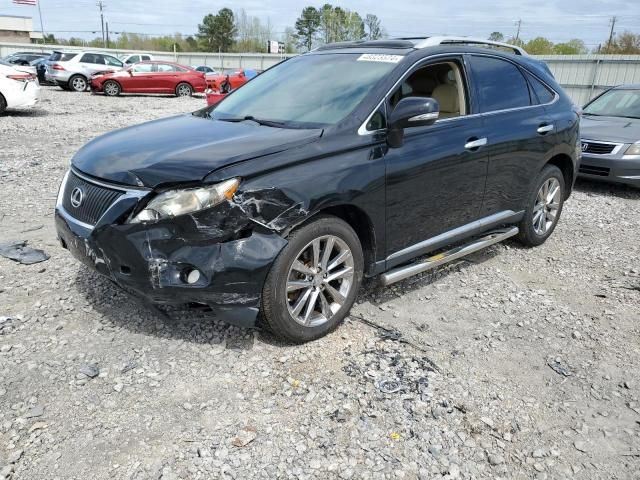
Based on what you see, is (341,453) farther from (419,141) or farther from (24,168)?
(24,168)

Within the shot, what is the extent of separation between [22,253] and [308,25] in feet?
262

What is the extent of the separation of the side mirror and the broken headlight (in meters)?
1.15

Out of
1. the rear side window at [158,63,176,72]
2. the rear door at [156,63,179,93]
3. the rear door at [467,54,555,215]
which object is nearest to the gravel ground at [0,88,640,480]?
the rear door at [467,54,555,215]

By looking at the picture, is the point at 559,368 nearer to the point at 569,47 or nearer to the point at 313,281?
the point at 313,281

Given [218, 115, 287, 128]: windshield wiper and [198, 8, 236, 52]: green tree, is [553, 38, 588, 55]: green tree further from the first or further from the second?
[218, 115, 287, 128]: windshield wiper

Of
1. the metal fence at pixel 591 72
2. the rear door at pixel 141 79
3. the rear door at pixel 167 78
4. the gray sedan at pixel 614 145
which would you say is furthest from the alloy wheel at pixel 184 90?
the gray sedan at pixel 614 145

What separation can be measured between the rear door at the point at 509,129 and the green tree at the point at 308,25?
3041 inches

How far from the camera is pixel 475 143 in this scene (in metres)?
4.06

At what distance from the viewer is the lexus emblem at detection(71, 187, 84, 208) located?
321 cm

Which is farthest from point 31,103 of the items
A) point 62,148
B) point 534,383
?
point 534,383

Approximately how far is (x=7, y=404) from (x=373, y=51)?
3315 millimetres

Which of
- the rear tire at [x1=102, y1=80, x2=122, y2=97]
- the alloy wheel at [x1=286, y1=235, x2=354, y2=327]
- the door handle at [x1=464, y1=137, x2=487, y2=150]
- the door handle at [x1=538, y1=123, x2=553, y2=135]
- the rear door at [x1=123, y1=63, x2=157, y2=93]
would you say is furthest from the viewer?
the rear door at [x1=123, y1=63, x2=157, y2=93]

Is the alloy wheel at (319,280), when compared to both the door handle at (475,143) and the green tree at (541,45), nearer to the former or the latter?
the door handle at (475,143)

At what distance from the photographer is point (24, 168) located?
7664 mm
